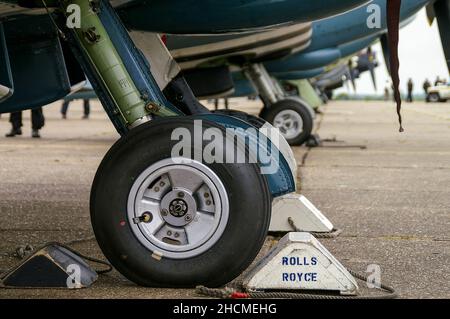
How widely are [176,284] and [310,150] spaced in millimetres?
9057

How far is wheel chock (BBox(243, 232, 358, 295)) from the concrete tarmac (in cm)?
18

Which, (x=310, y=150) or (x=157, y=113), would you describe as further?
(x=310, y=150)

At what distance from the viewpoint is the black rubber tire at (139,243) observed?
363 centimetres

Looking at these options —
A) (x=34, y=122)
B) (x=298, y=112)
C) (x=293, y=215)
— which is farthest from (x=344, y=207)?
(x=34, y=122)

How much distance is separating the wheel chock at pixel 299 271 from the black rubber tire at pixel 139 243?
0.08 m

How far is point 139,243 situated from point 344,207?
3220 mm

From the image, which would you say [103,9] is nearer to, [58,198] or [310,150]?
[58,198]

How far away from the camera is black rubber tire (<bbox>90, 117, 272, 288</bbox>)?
11.9ft

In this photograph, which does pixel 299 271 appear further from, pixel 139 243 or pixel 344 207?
pixel 344 207

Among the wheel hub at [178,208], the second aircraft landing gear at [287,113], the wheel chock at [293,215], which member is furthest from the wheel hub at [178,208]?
the second aircraft landing gear at [287,113]

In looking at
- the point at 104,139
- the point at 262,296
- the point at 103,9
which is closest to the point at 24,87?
the point at 103,9

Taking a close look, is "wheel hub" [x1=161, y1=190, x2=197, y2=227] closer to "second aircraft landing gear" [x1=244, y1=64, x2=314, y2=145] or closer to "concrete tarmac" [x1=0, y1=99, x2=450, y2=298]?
"concrete tarmac" [x1=0, y1=99, x2=450, y2=298]

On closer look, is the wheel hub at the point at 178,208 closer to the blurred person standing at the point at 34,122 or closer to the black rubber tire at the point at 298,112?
the black rubber tire at the point at 298,112

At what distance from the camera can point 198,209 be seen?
371 cm
